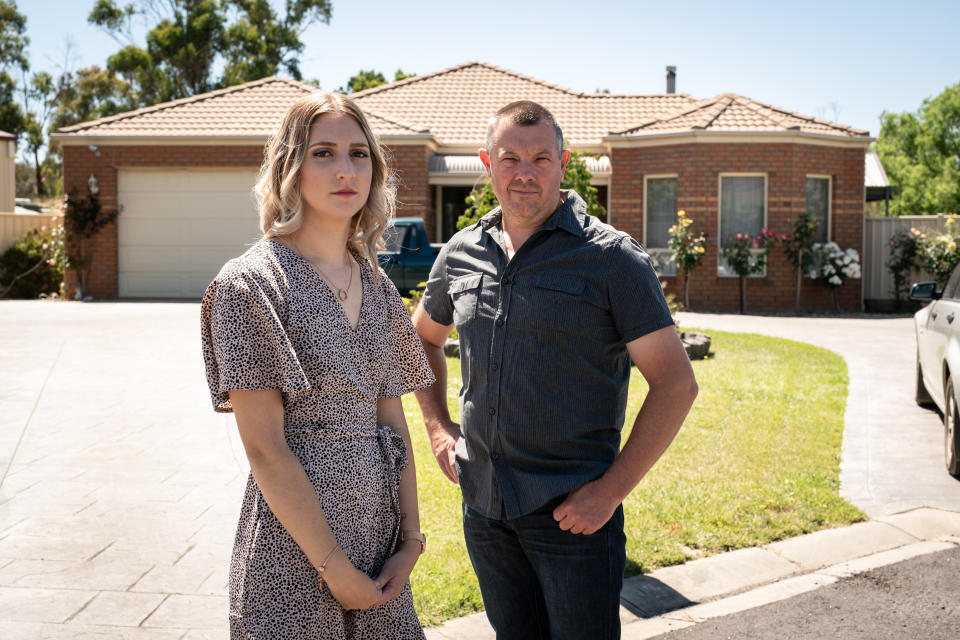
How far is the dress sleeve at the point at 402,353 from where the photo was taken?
231 cm

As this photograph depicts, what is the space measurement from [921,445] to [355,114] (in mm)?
6509

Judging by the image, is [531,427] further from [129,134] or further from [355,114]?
[129,134]

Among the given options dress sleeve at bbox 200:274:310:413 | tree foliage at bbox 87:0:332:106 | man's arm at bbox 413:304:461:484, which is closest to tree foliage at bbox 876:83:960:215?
tree foliage at bbox 87:0:332:106

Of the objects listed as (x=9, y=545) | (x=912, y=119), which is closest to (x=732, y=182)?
(x=9, y=545)

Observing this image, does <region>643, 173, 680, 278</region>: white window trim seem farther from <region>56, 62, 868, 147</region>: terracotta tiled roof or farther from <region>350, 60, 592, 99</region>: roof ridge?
<region>350, 60, 592, 99</region>: roof ridge

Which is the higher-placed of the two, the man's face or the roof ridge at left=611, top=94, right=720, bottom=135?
the roof ridge at left=611, top=94, right=720, bottom=135

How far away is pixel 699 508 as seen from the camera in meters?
5.28

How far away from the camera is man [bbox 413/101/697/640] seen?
2.32m

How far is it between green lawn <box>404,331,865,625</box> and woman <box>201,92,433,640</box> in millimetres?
1886

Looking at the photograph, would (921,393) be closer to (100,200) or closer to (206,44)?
(100,200)

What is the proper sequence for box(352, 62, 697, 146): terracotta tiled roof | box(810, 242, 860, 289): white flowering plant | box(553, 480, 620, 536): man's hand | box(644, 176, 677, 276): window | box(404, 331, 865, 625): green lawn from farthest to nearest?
1. box(352, 62, 697, 146): terracotta tiled roof
2. box(644, 176, 677, 276): window
3. box(810, 242, 860, 289): white flowering plant
4. box(404, 331, 865, 625): green lawn
5. box(553, 480, 620, 536): man's hand

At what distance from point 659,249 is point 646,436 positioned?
58.0 ft

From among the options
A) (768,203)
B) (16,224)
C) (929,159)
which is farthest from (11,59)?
(929,159)

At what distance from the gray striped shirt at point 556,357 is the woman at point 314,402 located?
311mm
